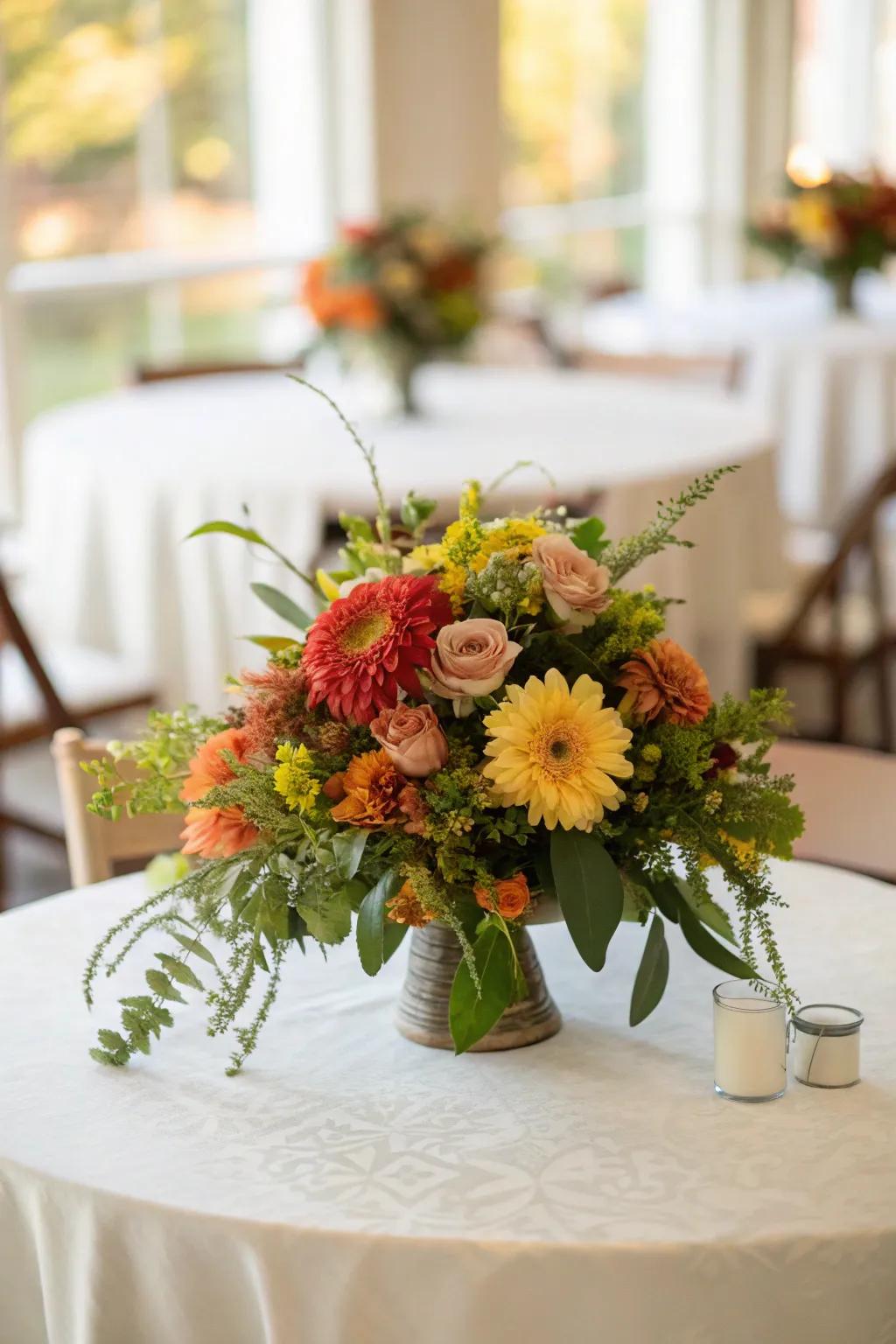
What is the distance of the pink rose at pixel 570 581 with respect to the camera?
127 centimetres

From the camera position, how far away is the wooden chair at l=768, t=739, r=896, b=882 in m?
2.30

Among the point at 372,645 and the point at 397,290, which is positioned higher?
the point at 397,290

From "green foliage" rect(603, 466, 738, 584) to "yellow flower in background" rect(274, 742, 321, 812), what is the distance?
30 centimetres

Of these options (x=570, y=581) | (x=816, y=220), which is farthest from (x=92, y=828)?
(x=816, y=220)

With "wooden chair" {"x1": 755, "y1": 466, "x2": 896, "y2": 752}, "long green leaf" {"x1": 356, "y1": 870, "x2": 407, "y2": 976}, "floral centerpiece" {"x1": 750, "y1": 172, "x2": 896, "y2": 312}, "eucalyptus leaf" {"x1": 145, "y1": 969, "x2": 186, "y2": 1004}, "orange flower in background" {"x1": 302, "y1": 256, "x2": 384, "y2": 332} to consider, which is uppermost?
"floral centerpiece" {"x1": 750, "y1": 172, "x2": 896, "y2": 312}

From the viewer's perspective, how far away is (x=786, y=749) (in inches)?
106

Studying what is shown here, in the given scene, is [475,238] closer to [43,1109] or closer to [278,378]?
[278,378]

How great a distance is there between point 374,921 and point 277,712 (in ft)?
0.57

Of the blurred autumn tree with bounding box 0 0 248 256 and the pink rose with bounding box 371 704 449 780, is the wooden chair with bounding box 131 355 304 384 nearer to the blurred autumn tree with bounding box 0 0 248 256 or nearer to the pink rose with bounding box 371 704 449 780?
the blurred autumn tree with bounding box 0 0 248 256

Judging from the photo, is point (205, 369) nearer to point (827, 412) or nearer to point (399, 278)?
point (399, 278)

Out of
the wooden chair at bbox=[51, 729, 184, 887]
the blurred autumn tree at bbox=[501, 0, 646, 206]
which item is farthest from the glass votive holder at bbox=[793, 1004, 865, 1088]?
the blurred autumn tree at bbox=[501, 0, 646, 206]

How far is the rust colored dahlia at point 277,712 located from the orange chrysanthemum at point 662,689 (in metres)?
0.24

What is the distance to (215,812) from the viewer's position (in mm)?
1288

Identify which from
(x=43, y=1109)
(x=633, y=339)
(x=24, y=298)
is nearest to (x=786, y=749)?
(x=43, y=1109)
